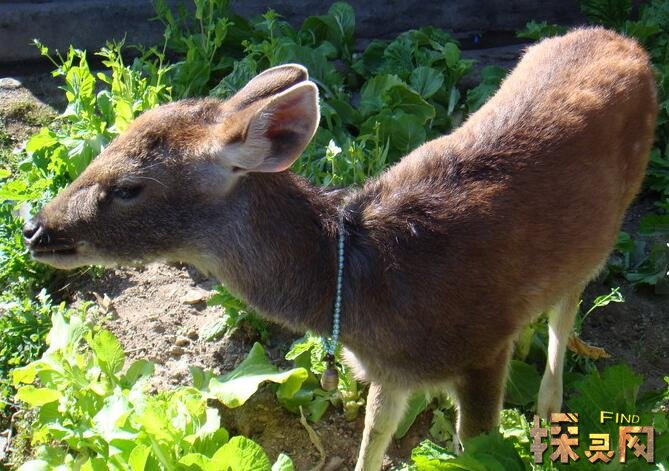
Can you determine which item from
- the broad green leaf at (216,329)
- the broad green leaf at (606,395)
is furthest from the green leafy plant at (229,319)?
the broad green leaf at (606,395)

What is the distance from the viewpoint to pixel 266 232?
355cm

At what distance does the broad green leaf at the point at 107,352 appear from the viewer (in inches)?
159

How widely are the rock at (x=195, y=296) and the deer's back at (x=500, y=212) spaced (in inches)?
62.1

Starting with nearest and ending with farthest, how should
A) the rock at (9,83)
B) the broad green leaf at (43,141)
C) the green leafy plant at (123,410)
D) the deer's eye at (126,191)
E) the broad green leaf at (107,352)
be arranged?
the green leafy plant at (123,410), the deer's eye at (126,191), the broad green leaf at (107,352), the broad green leaf at (43,141), the rock at (9,83)

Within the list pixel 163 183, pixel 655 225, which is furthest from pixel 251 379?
pixel 655 225

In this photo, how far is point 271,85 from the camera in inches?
142

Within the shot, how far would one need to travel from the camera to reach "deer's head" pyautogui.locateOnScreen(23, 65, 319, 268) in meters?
3.41

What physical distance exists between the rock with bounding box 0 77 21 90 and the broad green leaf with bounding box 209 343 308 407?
3556 mm

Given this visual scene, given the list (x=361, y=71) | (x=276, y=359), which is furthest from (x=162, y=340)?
(x=361, y=71)

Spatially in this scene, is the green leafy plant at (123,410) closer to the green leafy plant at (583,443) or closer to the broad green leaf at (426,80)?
the green leafy plant at (583,443)

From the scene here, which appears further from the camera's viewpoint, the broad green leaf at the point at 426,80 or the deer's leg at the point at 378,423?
the broad green leaf at the point at 426,80

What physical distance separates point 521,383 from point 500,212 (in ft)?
4.69

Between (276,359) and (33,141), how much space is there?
7.22 feet

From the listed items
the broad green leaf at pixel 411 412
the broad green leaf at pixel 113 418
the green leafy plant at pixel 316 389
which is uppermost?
the broad green leaf at pixel 113 418
